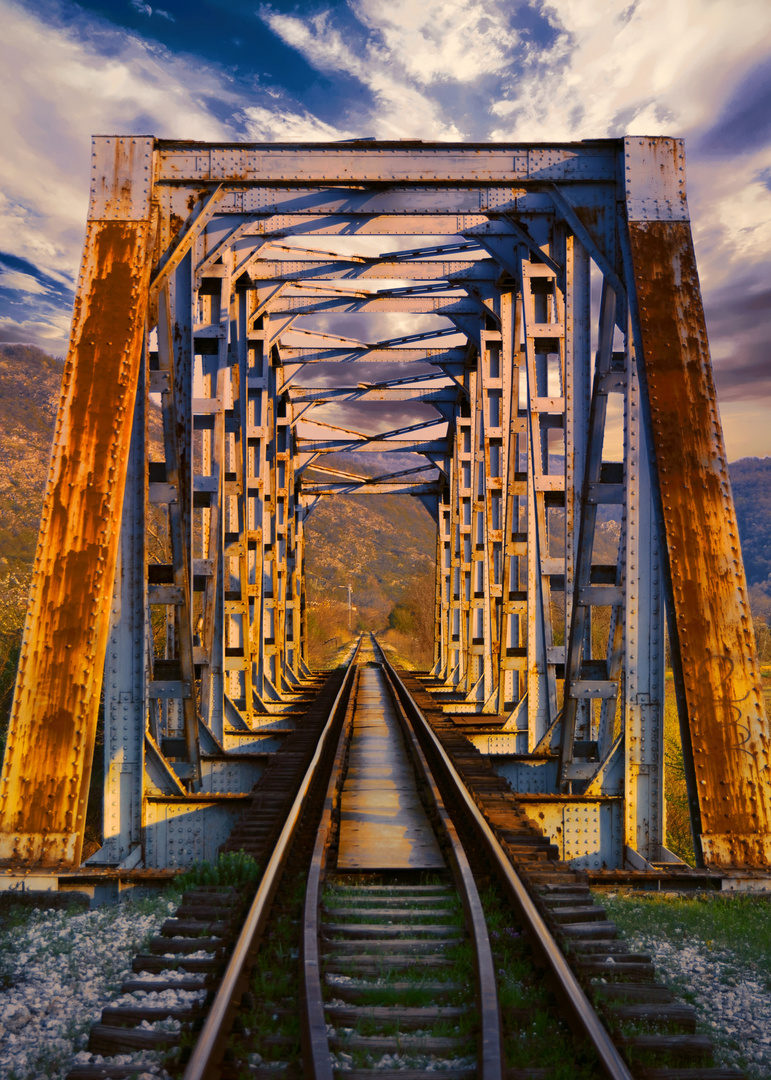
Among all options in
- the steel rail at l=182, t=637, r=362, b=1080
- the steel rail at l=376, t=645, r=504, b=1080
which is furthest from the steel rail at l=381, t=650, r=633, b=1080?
the steel rail at l=182, t=637, r=362, b=1080

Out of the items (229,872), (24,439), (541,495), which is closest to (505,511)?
(541,495)

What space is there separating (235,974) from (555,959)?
4.93ft

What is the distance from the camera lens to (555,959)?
3619 mm

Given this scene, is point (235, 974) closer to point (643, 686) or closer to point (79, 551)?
point (79, 551)

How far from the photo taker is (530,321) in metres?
10.3

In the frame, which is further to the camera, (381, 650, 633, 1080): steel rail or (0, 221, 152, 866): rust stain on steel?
(0, 221, 152, 866): rust stain on steel

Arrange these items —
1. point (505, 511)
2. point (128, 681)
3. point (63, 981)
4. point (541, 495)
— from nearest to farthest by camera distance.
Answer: point (63, 981) < point (128, 681) < point (541, 495) < point (505, 511)

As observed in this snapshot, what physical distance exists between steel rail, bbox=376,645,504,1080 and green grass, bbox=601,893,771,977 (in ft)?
3.21

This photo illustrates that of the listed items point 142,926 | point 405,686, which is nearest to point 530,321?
point 142,926

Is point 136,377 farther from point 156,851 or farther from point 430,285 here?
point 430,285

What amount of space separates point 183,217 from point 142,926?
21.7 ft

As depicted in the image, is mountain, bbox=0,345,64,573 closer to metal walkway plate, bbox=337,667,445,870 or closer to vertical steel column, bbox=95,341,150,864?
metal walkway plate, bbox=337,667,445,870

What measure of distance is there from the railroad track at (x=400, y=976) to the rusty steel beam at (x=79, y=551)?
4.77 ft

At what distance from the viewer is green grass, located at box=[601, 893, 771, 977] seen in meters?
4.41
